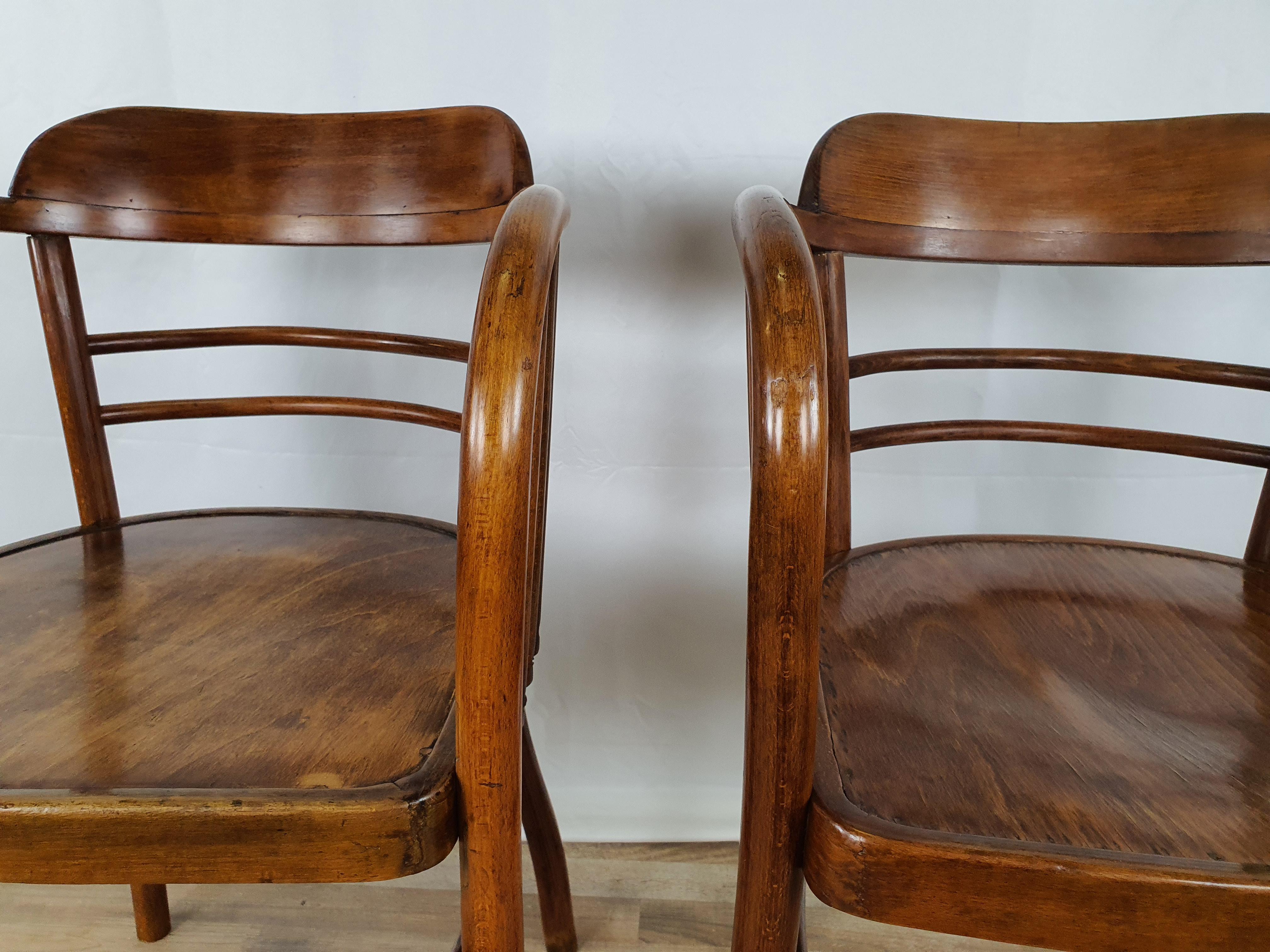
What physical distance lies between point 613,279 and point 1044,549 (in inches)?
20.1

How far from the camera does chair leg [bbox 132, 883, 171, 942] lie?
91 centimetres

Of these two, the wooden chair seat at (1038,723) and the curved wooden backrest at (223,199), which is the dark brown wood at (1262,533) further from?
the curved wooden backrest at (223,199)

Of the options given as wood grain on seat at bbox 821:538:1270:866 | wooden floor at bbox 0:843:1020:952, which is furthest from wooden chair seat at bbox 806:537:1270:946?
wooden floor at bbox 0:843:1020:952

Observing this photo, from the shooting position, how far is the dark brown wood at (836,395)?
0.72 m

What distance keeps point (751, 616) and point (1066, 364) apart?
0.50 metres

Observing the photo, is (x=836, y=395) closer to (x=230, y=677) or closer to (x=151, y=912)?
(x=230, y=677)

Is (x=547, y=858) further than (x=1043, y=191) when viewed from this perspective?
Yes

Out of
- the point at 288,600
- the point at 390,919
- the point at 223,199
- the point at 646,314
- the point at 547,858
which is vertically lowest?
the point at 390,919

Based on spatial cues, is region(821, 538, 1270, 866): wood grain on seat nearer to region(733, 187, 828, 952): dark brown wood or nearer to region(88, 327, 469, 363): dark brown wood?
region(733, 187, 828, 952): dark brown wood

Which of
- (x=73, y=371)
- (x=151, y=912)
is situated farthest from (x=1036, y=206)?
(x=151, y=912)

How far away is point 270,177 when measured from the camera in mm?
772

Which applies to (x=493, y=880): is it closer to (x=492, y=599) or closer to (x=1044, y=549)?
(x=492, y=599)

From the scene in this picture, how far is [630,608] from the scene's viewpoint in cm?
107

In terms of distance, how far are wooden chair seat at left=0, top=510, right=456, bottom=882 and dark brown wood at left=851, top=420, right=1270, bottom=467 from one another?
37 centimetres
